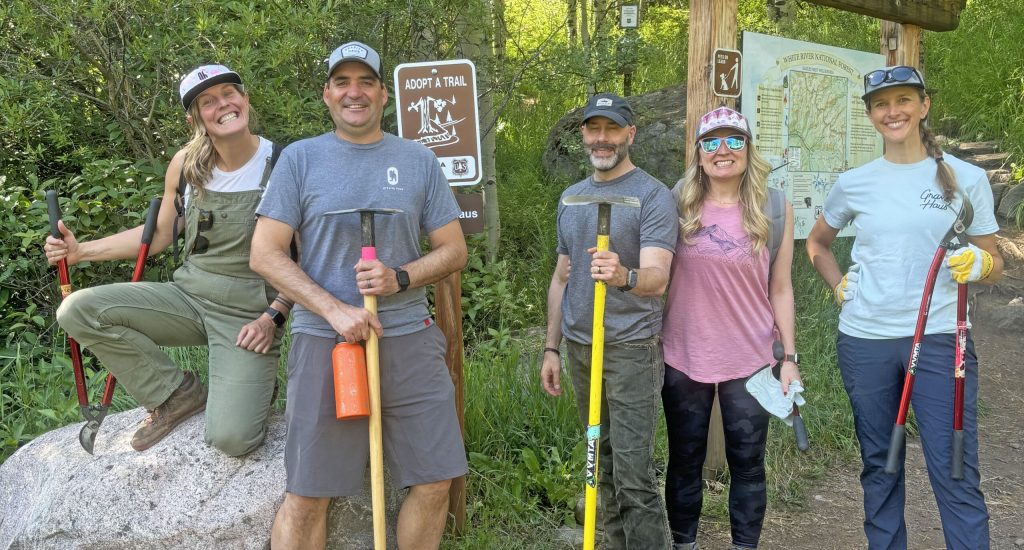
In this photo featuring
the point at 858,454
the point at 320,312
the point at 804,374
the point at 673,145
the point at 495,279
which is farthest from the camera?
the point at 673,145

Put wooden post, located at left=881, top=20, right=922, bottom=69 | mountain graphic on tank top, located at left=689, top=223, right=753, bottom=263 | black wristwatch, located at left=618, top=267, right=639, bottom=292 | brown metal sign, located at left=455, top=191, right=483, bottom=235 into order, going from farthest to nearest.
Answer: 1. wooden post, located at left=881, top=20, right=922, bottom=69
2. brown metal sign, located at left=455, top=191, right=483, bottom=235
3. mountain graphic on tank top, located at left=689, top=223, right=753, bottom=263
4. black wristwatch, located at left=618, top=267, right=639, bottom=292

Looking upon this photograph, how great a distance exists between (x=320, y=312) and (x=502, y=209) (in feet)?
16.6

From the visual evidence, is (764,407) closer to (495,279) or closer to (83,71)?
(495,279)

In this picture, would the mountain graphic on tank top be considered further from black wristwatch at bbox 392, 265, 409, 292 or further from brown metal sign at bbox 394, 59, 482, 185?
black wristwatch at bbox 392, 265, 409, 292

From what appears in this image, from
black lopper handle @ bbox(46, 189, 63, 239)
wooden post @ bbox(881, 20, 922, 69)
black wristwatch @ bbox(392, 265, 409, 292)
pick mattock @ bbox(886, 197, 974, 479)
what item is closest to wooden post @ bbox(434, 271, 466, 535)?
black wristwatch @ bbox(392, 265, 409, 292)

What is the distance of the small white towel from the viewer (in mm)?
3205

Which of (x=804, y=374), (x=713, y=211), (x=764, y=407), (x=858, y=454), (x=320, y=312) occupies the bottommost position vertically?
(x=858, y=454)

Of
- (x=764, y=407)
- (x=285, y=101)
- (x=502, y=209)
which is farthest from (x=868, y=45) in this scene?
(x=764, y=407)

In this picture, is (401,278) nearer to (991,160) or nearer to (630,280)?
(630,280)

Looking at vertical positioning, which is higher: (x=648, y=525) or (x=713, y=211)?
(x=713, y=211)

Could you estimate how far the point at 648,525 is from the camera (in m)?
3.31

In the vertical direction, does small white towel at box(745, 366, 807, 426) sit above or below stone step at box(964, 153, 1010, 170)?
below

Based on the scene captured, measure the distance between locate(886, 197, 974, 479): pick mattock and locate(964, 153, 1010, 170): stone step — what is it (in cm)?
691

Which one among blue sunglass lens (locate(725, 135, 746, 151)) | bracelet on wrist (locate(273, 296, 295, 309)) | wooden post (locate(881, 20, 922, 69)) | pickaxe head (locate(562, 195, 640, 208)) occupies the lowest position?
bracelet on wrist (locate(273, 296, 295, 309))
